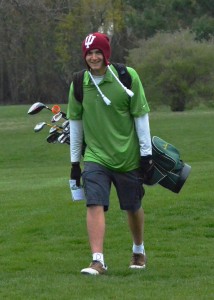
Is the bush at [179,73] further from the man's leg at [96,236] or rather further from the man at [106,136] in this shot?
the man's leg at [96,236]

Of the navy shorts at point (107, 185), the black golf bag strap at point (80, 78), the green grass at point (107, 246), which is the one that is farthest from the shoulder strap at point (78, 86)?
the green grass at point (107, 246)

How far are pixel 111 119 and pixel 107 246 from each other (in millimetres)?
1926

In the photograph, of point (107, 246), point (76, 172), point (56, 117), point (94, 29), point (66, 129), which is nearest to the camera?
point (76, 172)

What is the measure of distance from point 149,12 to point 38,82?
26686 millimetres

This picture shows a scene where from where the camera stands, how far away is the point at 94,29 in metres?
62.0

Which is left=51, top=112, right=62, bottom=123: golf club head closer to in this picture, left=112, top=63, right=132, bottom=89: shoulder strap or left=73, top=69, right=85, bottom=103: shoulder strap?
left=73, top=69, right=85, bottom=103: shoulder strap

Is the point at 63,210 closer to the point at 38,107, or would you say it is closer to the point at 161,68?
the point at 38,107

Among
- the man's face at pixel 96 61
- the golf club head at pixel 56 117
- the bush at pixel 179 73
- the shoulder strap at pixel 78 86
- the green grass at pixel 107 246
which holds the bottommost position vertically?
the bush at pixel 179 73

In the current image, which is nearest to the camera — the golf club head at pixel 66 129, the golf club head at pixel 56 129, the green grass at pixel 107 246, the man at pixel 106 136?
the green grass at pixel 107 246

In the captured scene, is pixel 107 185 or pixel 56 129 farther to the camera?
pixel 56 129

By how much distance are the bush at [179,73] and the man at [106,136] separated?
4238 cm

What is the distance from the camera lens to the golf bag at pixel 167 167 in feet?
25.9

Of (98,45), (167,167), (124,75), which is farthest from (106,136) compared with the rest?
(98,45)

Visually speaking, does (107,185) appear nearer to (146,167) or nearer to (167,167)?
(146,167)
